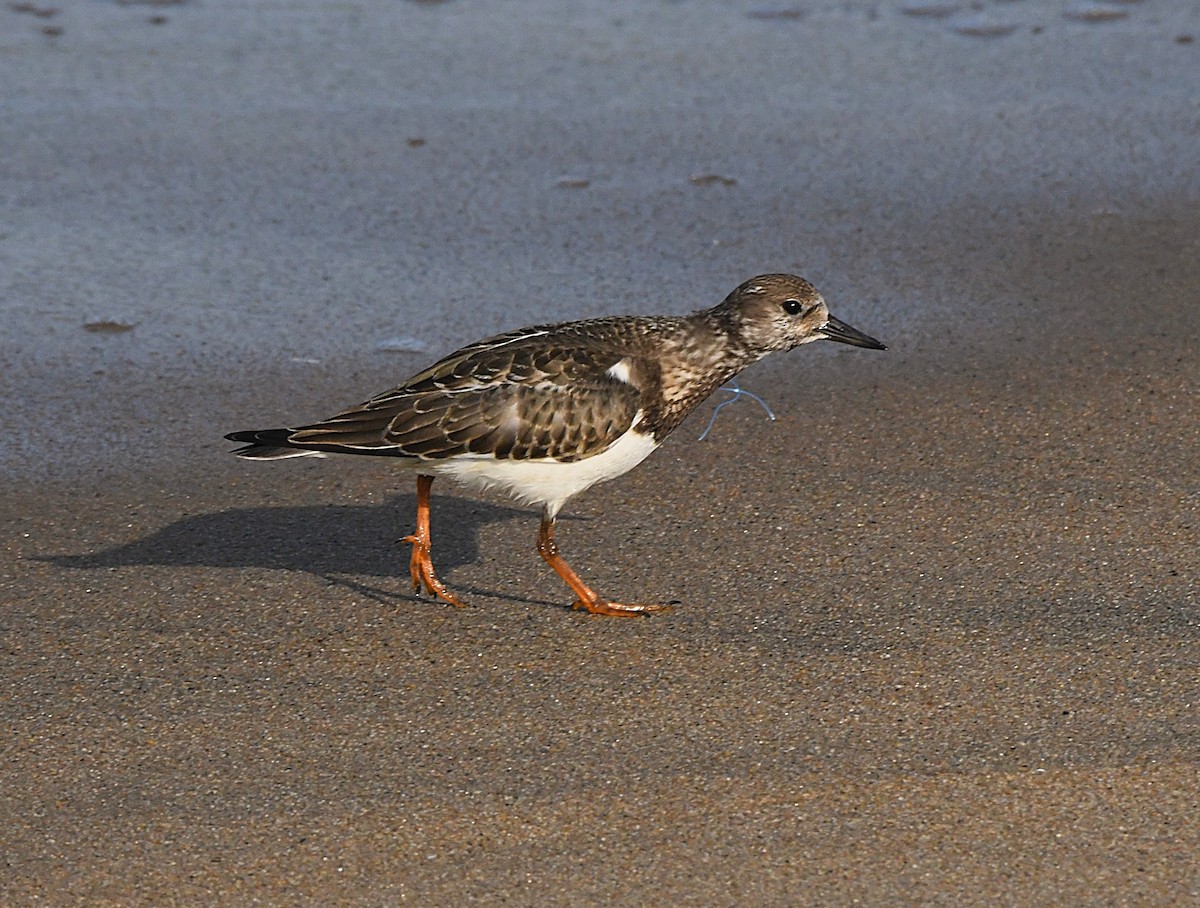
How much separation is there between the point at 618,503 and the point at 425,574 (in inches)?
30.0

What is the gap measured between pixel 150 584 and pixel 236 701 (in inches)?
27.0

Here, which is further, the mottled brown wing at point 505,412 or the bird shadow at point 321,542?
the bird shadow at point 321,542

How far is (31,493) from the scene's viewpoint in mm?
4930

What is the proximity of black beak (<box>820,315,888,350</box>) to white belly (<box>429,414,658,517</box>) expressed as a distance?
2.15 ft

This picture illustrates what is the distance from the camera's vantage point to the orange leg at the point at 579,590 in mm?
4293

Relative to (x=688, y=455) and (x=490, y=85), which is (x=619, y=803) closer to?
(x=688, y=455)

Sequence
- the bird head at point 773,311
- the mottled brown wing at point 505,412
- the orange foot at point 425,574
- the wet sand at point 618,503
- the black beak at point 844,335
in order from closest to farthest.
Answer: the wet sand at point 618,503 < the mottled brown wing at point 505,412 < the orange foot at point 425,574 < the bird head at point 773,311 < the black beak at point 844,335

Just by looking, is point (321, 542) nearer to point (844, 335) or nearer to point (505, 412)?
point (505, 412)

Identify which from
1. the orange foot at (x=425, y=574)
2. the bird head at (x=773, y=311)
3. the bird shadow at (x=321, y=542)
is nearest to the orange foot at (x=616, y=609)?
the bird shadow at (x=321, y=542)

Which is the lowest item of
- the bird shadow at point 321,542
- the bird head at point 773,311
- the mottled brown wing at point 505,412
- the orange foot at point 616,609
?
the bird shadow at point 321,542

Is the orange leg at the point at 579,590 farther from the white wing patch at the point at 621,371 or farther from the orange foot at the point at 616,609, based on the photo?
the white wing patch at the point at 621,371

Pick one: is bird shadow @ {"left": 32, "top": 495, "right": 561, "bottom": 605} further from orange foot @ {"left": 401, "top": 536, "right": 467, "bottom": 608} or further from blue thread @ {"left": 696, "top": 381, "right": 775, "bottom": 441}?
blue thread @ {"left": 696, "top": 381, "right": 775, "bottom": 441}

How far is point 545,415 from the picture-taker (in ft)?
13.9

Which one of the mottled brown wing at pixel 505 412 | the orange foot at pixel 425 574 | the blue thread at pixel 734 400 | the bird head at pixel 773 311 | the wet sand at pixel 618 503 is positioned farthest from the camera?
the blue thread at pixel 734 400
